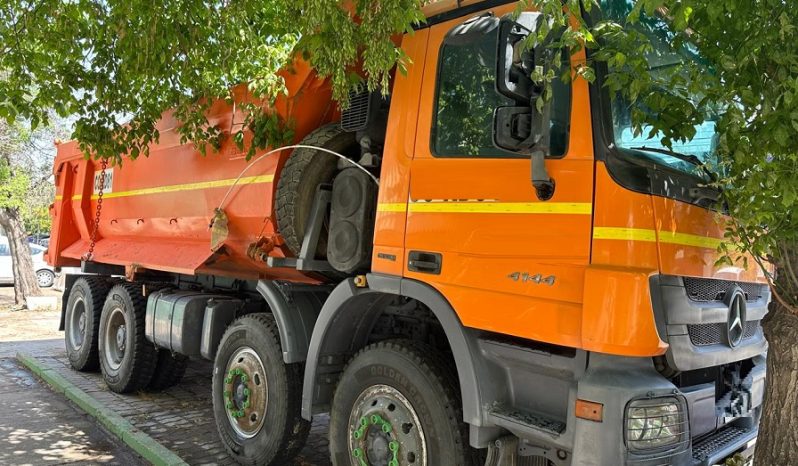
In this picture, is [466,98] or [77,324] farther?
[77,324]

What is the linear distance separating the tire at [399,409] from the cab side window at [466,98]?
1181 millimetres

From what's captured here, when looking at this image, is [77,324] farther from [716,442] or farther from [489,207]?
[716,442]

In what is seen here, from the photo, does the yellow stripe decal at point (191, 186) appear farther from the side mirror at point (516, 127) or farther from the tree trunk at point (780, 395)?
the tree trunk at point (780, 395)

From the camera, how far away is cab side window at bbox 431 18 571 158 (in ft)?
10.00

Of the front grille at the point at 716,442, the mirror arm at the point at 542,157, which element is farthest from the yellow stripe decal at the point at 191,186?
the front grille at the point at 716,442

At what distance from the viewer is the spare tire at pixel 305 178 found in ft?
13.2

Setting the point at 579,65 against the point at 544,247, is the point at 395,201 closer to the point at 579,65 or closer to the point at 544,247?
the point at 544,247

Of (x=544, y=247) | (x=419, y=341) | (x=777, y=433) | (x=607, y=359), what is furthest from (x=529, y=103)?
(x=777, y=433)

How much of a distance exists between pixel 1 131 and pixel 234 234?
12932mm

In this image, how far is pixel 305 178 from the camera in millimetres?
4031

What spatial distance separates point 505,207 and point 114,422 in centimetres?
454

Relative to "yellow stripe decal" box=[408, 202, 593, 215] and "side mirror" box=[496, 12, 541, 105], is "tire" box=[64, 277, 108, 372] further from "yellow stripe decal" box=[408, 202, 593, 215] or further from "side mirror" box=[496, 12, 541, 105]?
"side mirror" box=[496, 12, 541, 105]

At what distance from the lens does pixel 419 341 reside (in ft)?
11.6

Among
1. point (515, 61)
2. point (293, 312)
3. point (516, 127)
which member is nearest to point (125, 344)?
point (293, 312)
